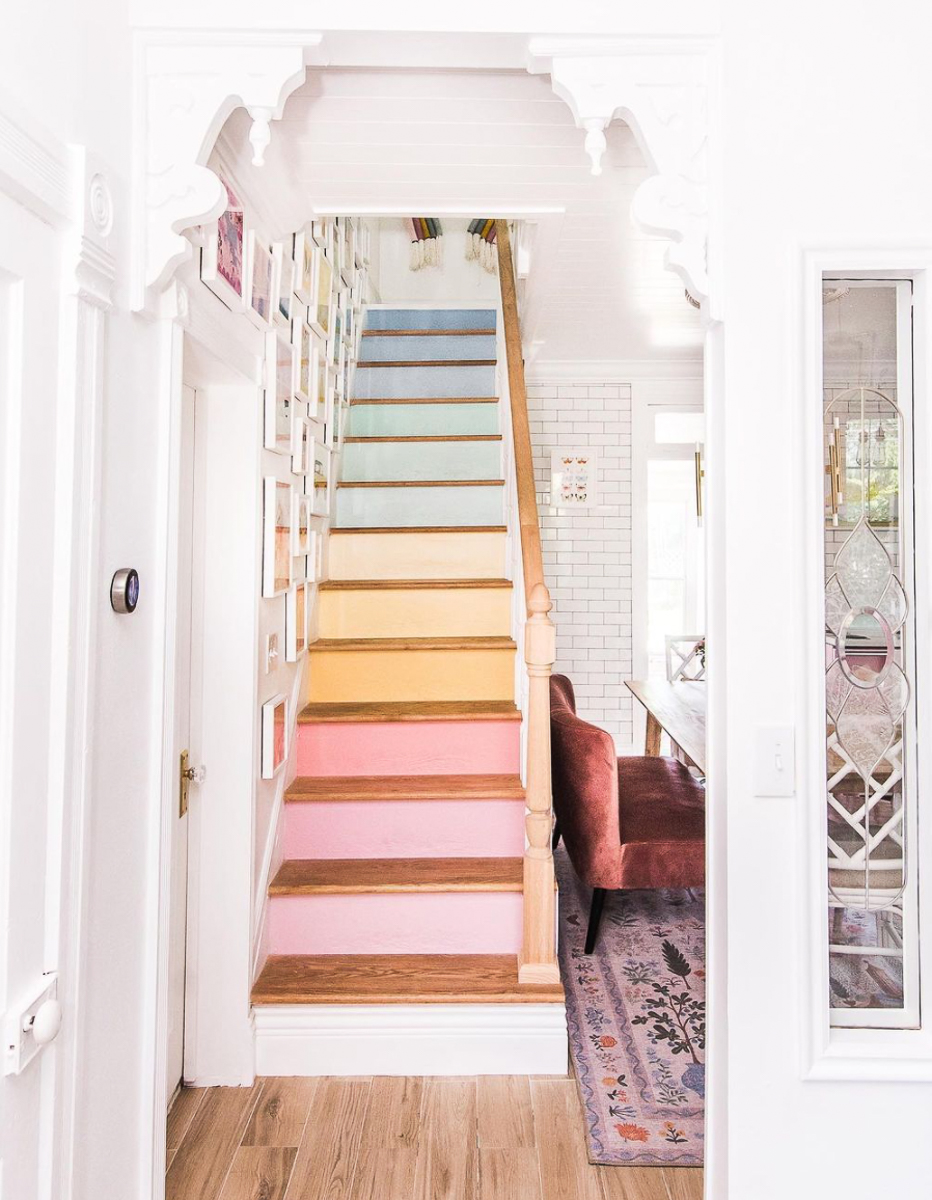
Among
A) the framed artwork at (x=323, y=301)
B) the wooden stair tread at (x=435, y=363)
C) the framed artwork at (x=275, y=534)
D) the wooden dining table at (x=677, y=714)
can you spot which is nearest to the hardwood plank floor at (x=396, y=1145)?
the wooden dining table at (x=677, y=714)

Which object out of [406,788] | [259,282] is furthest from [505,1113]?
[259,282]

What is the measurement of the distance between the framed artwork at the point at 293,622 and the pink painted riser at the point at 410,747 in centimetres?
29

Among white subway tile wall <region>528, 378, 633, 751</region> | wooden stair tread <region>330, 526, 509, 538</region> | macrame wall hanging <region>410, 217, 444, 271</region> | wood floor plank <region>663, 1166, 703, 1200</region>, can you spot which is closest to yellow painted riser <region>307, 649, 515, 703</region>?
wooden stair tread <region>330, 526, 509, 538</region>

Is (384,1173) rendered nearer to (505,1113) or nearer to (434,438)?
(505,1113)

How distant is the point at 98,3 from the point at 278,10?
0.98 feet

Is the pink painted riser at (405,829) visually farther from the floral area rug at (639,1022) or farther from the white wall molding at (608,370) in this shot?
the white wall molding at (608,370)

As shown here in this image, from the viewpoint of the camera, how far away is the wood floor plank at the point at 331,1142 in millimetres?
2002

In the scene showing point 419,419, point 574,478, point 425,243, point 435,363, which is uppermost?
point 425,243

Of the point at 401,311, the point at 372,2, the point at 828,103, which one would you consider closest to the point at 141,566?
the point at 372,2

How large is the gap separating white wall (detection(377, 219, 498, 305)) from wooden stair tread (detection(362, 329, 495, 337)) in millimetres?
930

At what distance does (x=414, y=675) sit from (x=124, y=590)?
1854mm

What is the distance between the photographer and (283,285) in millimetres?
2639

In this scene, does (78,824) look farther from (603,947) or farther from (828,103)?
(603,947)

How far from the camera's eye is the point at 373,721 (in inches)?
116
